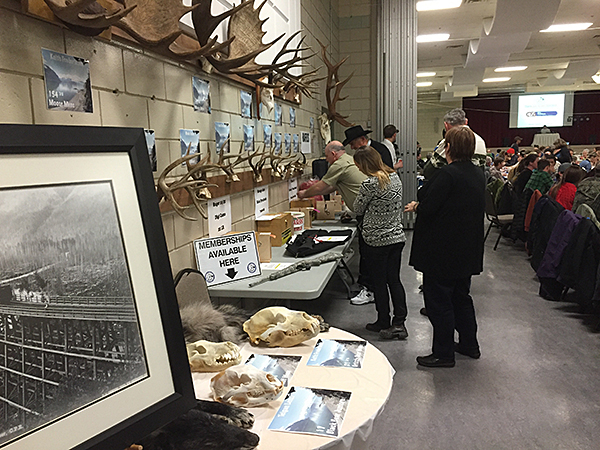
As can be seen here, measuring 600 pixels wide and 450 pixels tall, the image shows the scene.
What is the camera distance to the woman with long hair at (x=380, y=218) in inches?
132

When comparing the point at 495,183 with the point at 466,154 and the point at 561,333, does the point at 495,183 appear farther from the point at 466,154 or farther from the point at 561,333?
the point at 466,154

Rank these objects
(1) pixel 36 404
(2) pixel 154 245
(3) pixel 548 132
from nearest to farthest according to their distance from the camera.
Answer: (1) pixel 36 404 < (2) pixel 154 245 < (3) pixel 548 132

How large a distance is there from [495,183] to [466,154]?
5448 millimetres

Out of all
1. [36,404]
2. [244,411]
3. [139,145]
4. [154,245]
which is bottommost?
[244,411]

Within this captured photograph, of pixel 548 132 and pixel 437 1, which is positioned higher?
pixel 437 1

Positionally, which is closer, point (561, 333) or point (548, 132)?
point (561, 333)

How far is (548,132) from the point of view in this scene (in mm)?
19828

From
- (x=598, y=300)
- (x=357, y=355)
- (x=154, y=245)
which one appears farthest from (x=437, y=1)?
(x=154, y=245)

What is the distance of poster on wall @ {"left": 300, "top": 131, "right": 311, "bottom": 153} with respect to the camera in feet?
17.5

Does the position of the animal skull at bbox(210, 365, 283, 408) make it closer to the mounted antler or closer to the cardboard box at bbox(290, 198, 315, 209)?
the cardboard box at bbox(290, 198, 315, 209)

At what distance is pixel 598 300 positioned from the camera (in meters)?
3.79

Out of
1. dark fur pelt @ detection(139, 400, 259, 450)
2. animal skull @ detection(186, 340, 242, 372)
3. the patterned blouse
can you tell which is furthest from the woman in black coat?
dark fur pelt @ detection(139, 400, 259, 450)

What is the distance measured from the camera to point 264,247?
3104 mm

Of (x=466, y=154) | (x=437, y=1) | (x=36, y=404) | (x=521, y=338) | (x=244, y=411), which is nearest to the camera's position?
(x=36, y=404)
